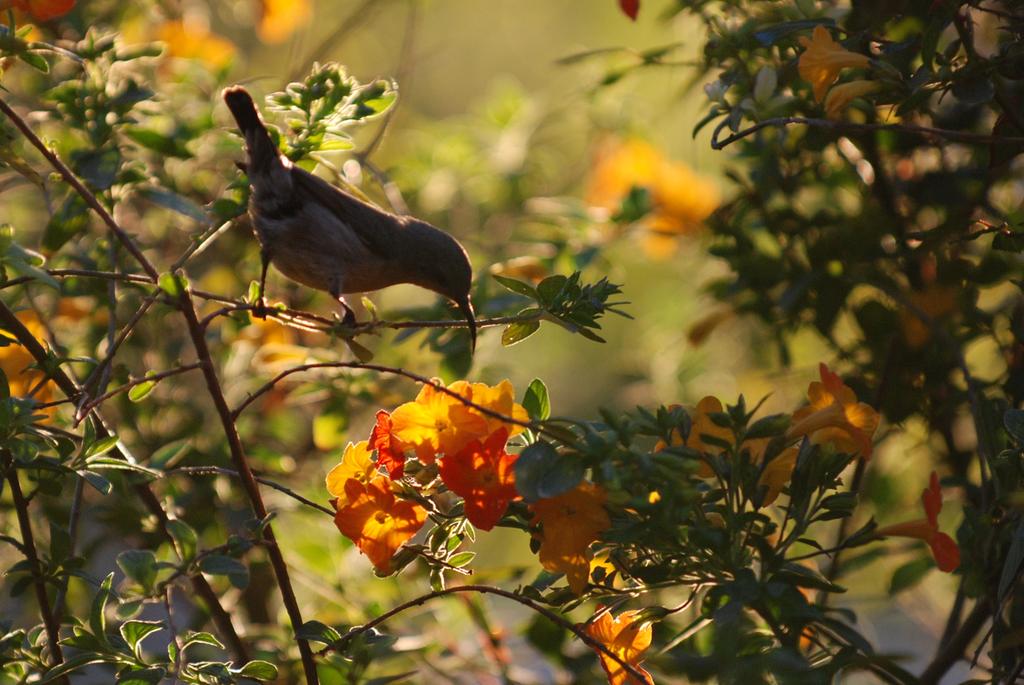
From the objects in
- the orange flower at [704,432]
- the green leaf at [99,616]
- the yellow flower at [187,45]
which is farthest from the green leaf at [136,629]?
the yellow flower at [187,45]

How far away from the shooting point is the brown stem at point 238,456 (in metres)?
1.11

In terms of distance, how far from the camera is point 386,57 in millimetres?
4066

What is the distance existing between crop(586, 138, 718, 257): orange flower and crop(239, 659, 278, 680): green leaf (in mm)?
1539

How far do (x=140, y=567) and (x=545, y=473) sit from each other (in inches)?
18.3

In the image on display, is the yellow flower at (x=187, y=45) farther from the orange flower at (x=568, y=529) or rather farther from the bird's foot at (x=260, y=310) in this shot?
the orange flower at (x=568, y=529)

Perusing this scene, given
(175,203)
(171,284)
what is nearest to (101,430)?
(171,284)

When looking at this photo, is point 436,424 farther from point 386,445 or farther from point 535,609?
point 535,609

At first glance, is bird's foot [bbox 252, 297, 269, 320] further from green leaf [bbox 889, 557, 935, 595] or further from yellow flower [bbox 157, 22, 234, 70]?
yellow flower [bbox 157, 22, 234, 70]

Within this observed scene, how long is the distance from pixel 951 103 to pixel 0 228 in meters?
1.61

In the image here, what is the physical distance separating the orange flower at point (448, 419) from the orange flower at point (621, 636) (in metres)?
0.25

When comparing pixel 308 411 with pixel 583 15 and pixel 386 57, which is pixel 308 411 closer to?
pixel 386 57

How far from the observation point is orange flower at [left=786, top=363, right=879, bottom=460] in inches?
45.6

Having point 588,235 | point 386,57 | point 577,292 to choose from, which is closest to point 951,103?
point 588,235

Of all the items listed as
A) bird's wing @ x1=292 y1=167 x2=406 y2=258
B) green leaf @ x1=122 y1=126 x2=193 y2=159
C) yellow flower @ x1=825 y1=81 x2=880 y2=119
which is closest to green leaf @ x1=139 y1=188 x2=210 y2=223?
green leaf @ x1=122 y1=126 x2=193 y2=159
